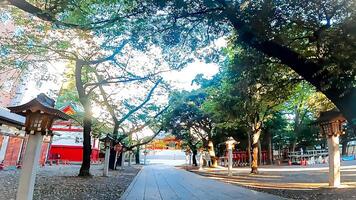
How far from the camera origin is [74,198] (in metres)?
7.89

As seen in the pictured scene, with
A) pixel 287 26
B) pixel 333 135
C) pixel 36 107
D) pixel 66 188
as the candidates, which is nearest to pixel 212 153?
pixel 333 135

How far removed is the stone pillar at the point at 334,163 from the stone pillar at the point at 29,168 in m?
8.33

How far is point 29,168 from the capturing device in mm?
5195

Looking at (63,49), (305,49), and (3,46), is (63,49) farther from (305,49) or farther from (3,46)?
(305,49)

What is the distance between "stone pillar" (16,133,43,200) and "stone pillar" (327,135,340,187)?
27.3 ft

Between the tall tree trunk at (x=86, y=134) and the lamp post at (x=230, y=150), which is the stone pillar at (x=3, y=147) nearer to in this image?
the tall tree trunk at (x=86, y=134)

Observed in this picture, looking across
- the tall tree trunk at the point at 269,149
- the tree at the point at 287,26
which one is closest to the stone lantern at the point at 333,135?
the tree at the point at 287,26

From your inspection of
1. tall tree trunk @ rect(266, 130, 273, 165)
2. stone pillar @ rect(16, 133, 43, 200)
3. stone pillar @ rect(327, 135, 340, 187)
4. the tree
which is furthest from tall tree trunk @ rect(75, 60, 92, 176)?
tall tree trunk @ rect(266, 130, 273, 165)

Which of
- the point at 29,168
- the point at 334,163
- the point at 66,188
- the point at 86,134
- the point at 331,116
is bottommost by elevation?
the point at 66,188

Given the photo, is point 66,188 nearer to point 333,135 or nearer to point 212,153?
point 333,135

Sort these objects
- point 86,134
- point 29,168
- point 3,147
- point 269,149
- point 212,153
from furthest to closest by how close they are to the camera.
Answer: point 269,149
point 212,153
point 3,147
point 86,134
point 29,168

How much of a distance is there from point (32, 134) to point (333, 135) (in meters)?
8.56

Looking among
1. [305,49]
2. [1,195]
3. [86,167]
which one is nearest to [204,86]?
[86,167]

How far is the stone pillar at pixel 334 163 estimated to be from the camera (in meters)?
9.33
